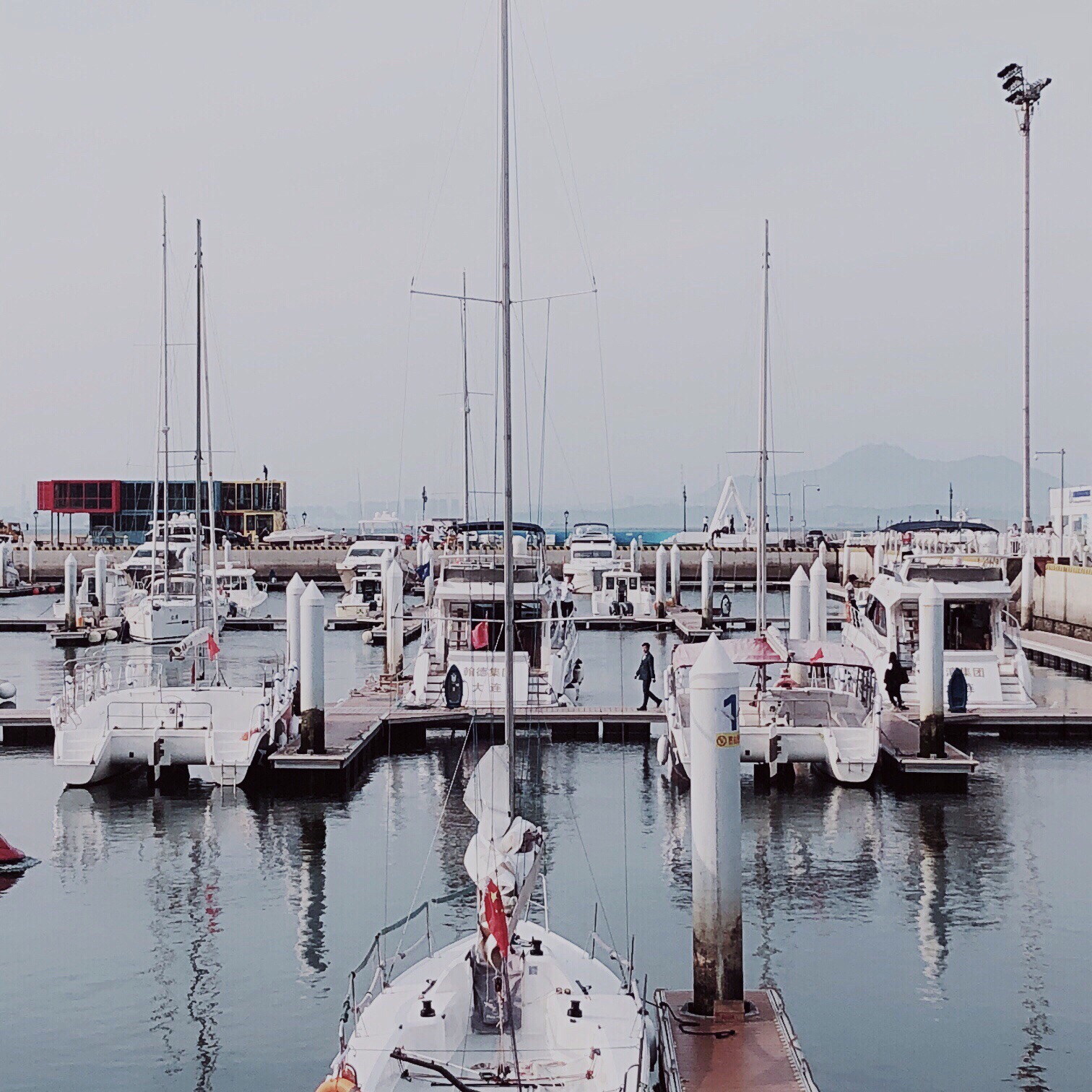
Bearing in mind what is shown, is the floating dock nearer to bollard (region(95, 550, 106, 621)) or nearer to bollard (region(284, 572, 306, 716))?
bollard (region(284, 572, 306, 716))

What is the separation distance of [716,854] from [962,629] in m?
22.3

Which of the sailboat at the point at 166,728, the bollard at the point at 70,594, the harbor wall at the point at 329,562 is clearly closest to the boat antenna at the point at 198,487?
the sailboat at the point at 166,728

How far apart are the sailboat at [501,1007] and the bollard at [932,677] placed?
47.5ft

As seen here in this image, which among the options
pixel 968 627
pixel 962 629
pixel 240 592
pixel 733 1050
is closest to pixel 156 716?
pixel 733 1050

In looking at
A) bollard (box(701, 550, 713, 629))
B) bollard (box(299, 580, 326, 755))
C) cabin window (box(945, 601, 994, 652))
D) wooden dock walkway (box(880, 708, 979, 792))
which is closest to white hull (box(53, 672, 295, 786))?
bollard (box(299, 580, 326, 755))

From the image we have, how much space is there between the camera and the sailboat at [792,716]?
2630 cm

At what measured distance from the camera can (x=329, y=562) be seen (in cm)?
9769

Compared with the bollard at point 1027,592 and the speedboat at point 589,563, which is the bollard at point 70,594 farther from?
the bollard at point 1027,592

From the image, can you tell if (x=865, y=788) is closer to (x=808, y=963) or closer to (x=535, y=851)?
(x=808, y=963)

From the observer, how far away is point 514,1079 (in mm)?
11750

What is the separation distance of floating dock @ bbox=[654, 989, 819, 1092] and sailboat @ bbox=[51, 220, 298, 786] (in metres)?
14.2

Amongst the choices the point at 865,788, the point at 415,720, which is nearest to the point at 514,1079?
the point at 865,788

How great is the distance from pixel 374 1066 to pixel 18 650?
4777cm

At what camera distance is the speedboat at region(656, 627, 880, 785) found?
1035 inches
